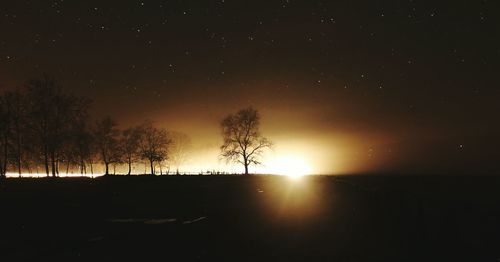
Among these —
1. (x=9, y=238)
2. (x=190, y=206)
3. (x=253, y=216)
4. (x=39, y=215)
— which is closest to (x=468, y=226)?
(x=253, y=216)

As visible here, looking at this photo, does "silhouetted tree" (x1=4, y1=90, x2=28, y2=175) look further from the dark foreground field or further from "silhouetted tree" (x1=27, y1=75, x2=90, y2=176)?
the dark foreground field

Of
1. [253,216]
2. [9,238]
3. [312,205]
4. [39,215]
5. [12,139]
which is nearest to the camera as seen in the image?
[9,238]

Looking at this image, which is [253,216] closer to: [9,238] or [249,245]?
[249,245]

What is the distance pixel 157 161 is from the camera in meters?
90.8

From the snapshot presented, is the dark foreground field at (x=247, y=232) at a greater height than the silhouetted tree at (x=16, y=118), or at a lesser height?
lesser

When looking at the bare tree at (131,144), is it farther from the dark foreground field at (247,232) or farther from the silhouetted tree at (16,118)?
the dark foreground field at (247,232)

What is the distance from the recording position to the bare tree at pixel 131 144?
→ 9231 centimetres

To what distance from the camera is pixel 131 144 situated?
9369 cm

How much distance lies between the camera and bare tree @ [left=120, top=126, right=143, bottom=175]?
9231cm

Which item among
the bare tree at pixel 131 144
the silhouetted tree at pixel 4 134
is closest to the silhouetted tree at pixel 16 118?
the silhouetted tree at pixel 4 134

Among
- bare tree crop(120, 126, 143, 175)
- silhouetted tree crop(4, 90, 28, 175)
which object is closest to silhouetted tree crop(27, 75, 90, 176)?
silhouetted tree crop(4, 90, 28, 175)

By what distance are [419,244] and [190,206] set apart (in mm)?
14934

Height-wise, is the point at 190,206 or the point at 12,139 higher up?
the point at 12,139

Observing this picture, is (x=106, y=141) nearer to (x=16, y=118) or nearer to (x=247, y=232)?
(x=16, y=118)
